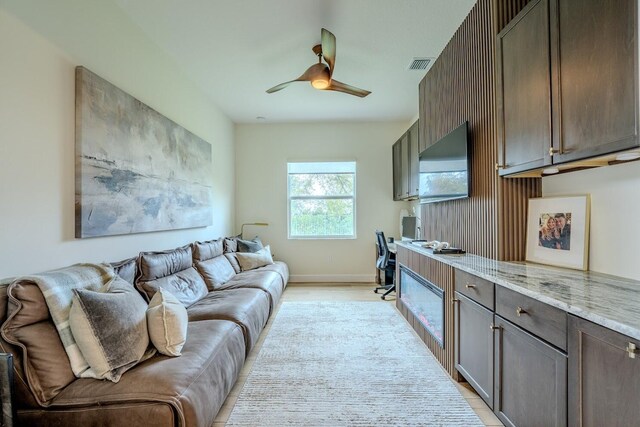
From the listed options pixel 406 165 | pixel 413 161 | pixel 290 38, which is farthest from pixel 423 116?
pixel 290 38

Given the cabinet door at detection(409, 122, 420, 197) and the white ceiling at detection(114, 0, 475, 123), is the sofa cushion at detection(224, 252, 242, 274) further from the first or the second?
the cabinet door at detection(409, 122, 420, 197)

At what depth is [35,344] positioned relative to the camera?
137 centimetres

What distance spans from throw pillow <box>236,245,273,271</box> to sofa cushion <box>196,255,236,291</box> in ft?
1.47

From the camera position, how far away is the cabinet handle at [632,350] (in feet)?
2.97

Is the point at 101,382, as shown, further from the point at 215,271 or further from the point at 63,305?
the point at 215,271

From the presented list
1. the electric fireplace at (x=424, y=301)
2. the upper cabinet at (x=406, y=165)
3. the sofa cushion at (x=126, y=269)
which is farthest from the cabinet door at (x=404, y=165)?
the sofa cushion at (x=126, y=269)

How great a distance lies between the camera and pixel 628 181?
1513 mm

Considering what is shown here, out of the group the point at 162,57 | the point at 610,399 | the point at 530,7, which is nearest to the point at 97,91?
the point at 162,57

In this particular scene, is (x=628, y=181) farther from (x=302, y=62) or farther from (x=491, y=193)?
(x=302, y=62)

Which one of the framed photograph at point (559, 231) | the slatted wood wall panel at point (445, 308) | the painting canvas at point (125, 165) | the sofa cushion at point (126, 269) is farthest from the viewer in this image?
the slatted wood wall panel at point (445, 308)

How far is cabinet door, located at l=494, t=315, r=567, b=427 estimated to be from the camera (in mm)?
1225

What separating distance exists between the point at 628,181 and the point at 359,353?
7.08ft

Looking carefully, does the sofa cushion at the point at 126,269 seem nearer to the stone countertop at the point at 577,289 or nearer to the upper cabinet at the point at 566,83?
the stone countertop at the point at 577,289

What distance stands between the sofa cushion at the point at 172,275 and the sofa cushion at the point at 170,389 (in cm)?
83
